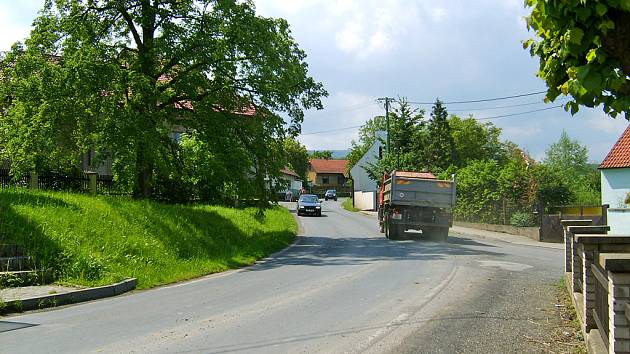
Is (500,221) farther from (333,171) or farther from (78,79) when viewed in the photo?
(333,171)

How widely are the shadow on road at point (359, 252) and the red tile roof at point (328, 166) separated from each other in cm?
10255

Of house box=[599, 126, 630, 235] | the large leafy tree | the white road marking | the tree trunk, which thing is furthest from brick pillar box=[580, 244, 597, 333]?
house box=[599, 126, 630, 235]

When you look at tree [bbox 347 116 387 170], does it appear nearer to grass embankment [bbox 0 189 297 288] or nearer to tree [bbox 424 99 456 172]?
tree [bbox 424 99 456 172]

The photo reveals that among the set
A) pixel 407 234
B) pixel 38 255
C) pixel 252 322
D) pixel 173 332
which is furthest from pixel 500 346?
pixel 407 234

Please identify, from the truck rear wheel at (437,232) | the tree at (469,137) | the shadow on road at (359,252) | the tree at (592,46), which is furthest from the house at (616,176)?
the tree at (469,137)

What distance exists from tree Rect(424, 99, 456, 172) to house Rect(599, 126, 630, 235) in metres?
28.7

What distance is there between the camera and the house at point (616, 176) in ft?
90.3

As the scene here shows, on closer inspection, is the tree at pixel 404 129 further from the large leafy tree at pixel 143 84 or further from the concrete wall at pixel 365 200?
the large leafy tree at pixel 143 84

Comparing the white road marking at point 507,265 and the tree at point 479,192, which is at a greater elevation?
the tree at point 479,192

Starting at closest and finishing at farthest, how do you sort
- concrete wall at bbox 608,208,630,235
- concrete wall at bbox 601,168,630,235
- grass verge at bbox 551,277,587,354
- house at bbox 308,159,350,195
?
1. grass verge at bbox 551,277,587,354
2. concrete wall at bbox 608,208,630,235
3. concrete wall at bbox 601,168,630,235
4. house at bbox 308,159,350,195

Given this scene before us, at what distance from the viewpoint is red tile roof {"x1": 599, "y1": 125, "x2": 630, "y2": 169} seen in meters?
29.3

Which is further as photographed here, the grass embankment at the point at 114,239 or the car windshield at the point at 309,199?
the car windshield at the point at 309,199

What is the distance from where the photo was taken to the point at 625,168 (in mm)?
28969

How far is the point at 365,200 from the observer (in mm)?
60344
